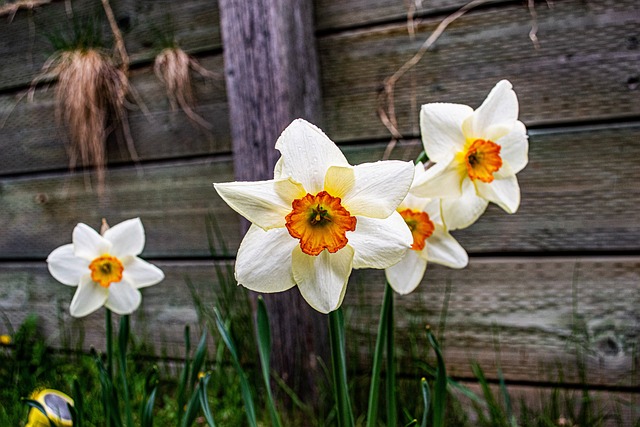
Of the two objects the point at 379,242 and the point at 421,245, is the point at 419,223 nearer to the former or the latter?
the point at 421,245

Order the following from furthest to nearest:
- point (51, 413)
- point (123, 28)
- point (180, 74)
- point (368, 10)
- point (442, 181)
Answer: point (123, 28) < point (180, 74) < point (368, 10) < point (51, 413) < point (442, 181)

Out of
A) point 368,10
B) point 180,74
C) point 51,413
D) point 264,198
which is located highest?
point 368,10

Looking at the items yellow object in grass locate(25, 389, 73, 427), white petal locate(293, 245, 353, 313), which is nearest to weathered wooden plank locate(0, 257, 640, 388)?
yellow object in grass locate(25, 389, 73, 427)

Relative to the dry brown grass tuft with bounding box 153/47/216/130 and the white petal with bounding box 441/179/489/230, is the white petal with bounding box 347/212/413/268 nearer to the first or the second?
the white petal with bounding box 441/179/489/230

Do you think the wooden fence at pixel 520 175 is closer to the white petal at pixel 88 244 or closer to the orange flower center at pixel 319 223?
the white petal at pixel 88 244

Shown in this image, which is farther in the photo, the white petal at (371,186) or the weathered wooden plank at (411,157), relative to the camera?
the weathered wooden plank at (411,157)

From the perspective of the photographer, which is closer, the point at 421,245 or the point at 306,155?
the point at 306,155

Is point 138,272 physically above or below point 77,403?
above

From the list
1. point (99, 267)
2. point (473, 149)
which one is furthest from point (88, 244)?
point (473, 149)

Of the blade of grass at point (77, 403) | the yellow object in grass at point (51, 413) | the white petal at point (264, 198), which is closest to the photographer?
the white petal at point (264, 198)

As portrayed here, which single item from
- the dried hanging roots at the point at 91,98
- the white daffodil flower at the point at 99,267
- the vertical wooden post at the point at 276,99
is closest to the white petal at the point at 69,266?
the white daffodil flower at the point at 99,267
